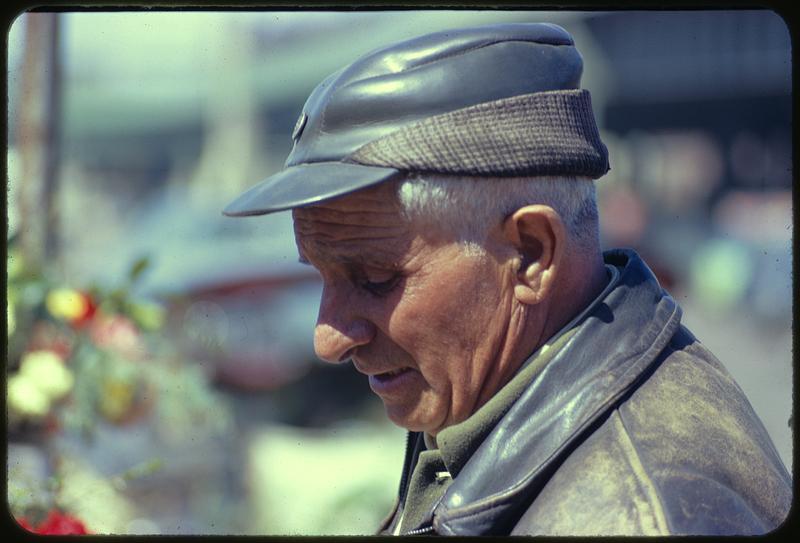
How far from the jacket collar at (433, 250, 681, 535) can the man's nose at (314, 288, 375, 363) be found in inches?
11.0

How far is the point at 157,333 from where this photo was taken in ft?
12.7

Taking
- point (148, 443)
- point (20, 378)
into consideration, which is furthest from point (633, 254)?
point (148, 443)

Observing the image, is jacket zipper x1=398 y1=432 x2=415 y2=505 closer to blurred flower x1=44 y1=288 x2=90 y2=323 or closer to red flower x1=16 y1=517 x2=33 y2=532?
red flower x1=16 y1=517 x2=33 y2=532

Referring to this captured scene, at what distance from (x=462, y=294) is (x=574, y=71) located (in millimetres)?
439

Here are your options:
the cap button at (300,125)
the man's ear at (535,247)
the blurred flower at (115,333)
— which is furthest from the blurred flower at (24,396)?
the man's ear at (535,247)

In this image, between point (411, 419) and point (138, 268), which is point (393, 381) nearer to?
point (411, 419)

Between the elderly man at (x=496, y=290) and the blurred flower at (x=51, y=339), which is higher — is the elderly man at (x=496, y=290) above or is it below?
above

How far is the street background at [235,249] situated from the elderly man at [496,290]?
40 cm

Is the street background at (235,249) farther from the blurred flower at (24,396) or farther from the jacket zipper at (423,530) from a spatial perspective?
the jacket zipper at (423,530)

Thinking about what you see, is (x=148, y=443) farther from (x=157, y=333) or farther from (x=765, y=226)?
(x=765, y=226)

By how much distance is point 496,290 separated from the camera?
1.74 meters

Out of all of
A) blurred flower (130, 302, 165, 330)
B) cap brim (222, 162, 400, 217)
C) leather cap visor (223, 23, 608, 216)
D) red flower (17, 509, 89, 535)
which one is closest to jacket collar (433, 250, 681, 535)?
leather cap visor (223, 23, 608, 216)

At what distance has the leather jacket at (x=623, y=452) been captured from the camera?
4.90 ft

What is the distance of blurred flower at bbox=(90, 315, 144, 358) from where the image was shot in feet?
12.2
